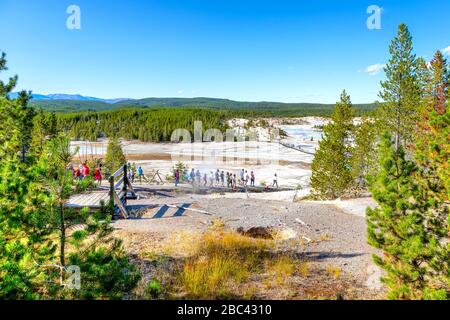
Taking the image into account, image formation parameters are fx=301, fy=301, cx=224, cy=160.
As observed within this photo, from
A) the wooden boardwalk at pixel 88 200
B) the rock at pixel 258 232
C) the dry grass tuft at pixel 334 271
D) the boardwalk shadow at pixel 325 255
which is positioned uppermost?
the wooden boardwalk at pixel 88 200

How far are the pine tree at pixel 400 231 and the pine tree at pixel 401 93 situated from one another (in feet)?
77.9

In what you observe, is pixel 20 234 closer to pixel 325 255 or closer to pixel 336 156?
pixel 325 255

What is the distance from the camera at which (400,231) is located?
6.04 metres

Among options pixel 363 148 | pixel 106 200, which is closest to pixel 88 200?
pixel 106 200

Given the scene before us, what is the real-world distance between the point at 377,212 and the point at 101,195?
12.3 metres

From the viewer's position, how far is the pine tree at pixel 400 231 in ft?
18.7

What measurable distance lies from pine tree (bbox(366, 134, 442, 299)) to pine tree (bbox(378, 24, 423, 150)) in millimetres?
23739

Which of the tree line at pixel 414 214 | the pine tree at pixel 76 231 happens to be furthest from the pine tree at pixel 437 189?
the pine tree at pixel 76 231

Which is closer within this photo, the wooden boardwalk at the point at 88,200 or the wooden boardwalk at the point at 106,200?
the wooden boardwalk at the point at 106,200

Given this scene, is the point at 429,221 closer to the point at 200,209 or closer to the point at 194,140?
the point at 200,209

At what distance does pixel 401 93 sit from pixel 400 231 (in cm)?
2664

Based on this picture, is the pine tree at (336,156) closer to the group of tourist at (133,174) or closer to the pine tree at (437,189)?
the pine tree at (437,189)

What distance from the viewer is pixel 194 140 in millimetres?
118000

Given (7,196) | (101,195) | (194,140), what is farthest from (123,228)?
(194,140)
